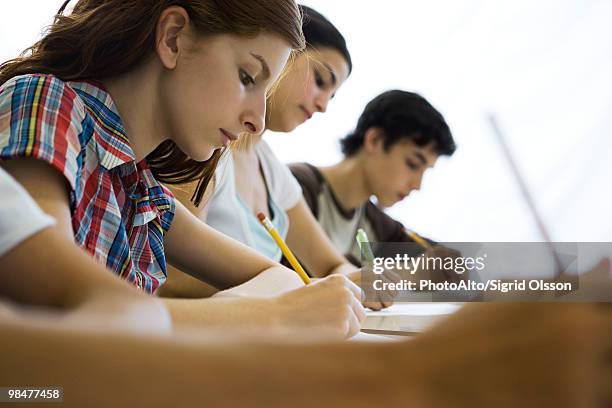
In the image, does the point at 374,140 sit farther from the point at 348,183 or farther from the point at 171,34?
the point at 171,34

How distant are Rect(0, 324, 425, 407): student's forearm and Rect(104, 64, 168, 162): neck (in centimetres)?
55

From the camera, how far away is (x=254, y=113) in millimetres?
741

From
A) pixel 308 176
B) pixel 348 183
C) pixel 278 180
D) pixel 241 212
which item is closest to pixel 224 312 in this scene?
pixel 241 212

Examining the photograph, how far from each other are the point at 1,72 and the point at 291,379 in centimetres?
64

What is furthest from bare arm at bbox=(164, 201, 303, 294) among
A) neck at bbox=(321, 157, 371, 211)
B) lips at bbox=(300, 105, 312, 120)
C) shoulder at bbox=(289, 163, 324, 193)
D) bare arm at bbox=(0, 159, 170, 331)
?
neck at bbox=(321, 157, 371, 211)

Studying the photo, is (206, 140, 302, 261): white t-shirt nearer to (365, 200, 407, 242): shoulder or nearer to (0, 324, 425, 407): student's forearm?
(365, 200, 407, 242): shoulder

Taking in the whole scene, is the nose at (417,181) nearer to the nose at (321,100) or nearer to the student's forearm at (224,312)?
the nose at (321,100)

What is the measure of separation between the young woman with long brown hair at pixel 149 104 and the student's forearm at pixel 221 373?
0.37m

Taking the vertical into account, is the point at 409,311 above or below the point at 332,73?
below

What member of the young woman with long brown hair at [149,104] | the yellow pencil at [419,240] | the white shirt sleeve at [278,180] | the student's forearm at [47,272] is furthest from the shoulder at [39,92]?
the yellow pencil at [419,240]

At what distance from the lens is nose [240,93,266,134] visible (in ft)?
2.40

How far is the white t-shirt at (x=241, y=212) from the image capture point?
1200 mm

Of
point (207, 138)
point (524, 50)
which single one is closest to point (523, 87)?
point (524, 50)

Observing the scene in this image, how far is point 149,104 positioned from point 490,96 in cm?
197
